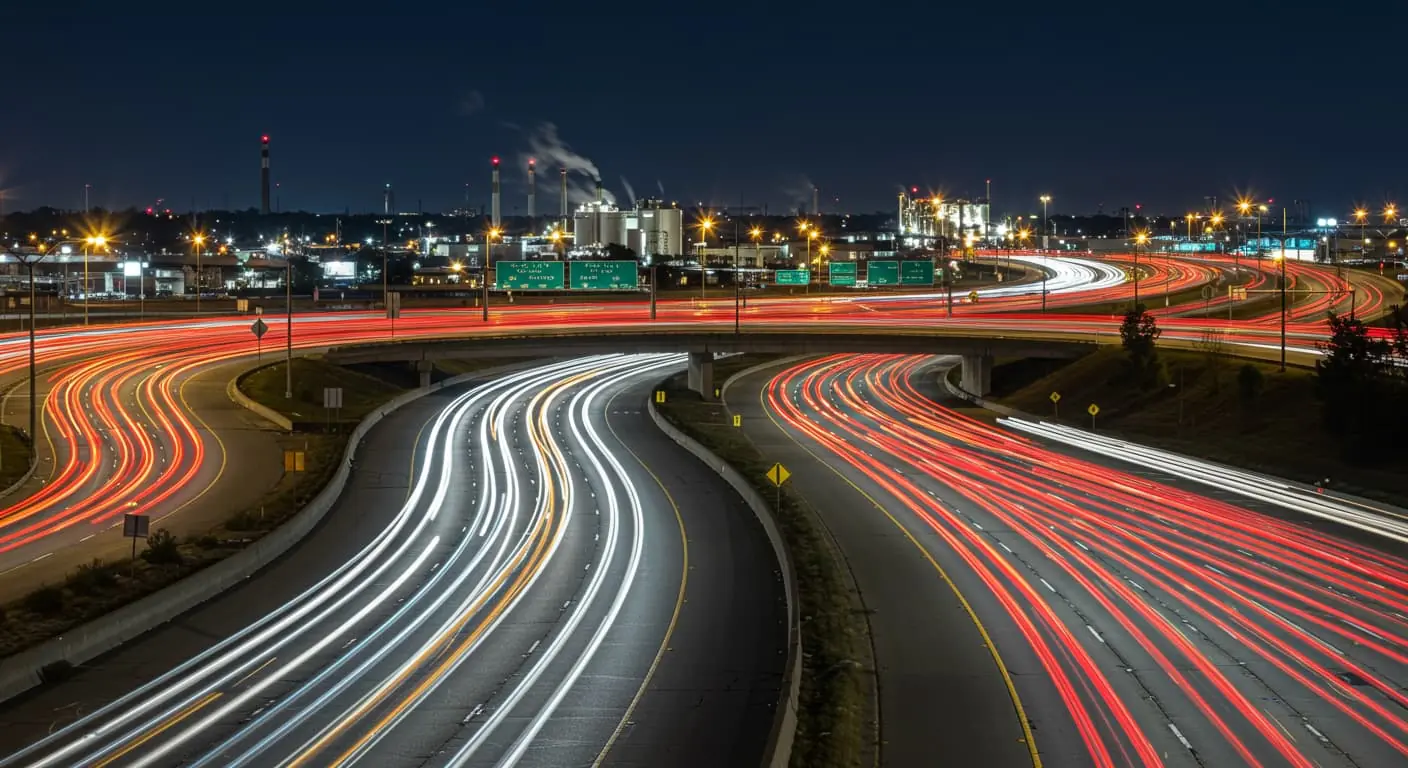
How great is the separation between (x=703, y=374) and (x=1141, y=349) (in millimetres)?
22020

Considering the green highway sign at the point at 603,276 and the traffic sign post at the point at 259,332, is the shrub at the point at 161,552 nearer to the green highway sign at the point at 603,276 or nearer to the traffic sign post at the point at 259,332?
the traffic sign post at the point at 259,332

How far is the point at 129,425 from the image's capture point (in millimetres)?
53188

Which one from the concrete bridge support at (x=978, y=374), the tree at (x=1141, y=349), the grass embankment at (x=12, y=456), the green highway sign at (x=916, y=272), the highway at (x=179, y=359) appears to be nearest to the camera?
the highway at (x=179, y=359)

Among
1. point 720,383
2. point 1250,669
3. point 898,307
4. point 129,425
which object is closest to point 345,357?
point 129,425

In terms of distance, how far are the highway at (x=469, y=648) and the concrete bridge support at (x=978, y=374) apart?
94.3ft

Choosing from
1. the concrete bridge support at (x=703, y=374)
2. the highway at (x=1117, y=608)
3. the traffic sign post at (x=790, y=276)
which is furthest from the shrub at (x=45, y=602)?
the traffic sign post at (x=790, y=276)

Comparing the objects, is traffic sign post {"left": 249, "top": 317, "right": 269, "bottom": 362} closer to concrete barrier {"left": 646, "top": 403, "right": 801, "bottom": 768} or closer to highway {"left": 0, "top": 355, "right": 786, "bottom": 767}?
concrete barrier {"left": 646, "top": 403, "right": 801, "bottom": 768}

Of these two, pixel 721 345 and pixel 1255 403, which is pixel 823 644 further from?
pixel 721 345

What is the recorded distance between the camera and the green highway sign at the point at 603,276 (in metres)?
88.8

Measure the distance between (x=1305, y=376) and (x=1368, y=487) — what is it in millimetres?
15089

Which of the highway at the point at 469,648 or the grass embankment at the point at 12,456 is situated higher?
the grass embankment at the point at 12,456

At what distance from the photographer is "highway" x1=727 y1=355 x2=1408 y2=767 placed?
20.9 meters

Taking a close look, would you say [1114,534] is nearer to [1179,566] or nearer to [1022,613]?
[1179,566]

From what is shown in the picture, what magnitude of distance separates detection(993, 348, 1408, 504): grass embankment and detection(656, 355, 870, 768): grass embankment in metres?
17.5
